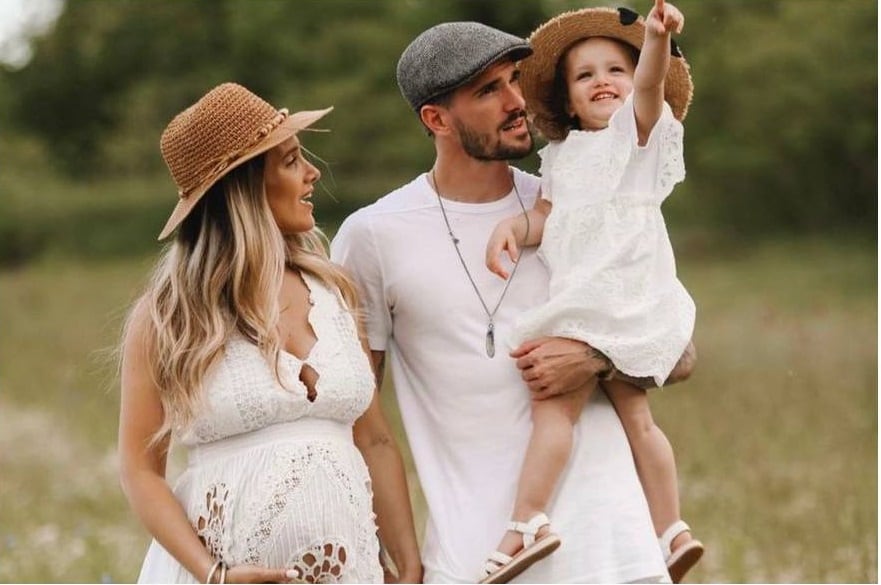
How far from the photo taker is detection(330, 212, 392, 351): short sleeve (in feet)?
12.5

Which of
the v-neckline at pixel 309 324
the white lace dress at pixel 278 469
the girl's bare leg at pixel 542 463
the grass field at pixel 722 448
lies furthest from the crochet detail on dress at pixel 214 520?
the girl's bare leg at pixel 542 463

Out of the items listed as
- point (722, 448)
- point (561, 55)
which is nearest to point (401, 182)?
point (722, 448)

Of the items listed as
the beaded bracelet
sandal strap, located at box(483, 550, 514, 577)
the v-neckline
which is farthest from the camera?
sandal strap, located at box(483, 550, 514, 577)

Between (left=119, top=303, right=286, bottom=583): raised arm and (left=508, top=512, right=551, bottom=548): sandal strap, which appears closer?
(left=119, top=303, right=286, bottom=583): raised arm

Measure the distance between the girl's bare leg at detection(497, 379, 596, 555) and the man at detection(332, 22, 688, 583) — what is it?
0.18 ft

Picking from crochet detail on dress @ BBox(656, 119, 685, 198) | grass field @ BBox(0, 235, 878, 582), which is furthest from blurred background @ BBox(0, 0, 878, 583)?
crochet detail on dress @ BBox(656, 119, 685, 198)

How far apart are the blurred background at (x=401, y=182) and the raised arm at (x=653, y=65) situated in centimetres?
79

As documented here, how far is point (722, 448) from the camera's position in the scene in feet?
31.0

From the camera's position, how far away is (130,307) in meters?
3.54

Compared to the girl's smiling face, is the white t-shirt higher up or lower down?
lower down

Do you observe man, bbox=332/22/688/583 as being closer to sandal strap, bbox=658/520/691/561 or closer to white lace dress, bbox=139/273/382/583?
sandal strap, bbox=658/520/691/561

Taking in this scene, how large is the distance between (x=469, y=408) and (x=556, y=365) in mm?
256

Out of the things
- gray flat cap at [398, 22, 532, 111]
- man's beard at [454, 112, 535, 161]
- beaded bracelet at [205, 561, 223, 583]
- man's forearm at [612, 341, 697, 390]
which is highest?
gray flat cap at [398, 22, 532, 111]

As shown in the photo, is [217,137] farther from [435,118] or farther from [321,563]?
[321,563]
